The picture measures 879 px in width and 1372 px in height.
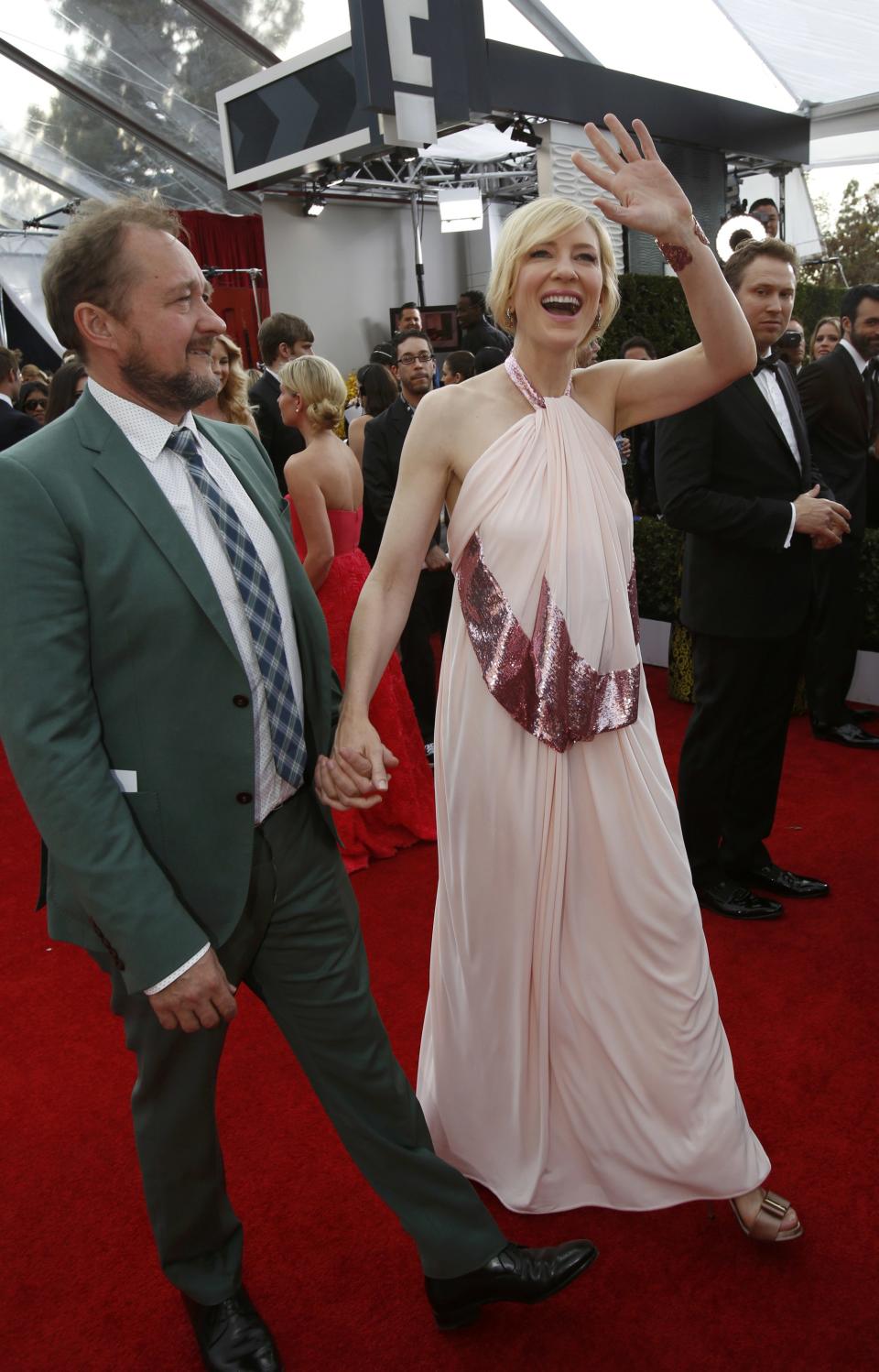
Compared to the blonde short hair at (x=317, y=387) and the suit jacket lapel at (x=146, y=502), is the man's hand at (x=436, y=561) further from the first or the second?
the suit jacket lapel at (x=146, y=502)

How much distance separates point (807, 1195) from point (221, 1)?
13.2 meters

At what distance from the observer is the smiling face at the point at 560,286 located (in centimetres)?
185

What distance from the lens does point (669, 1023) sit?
6.48 feet

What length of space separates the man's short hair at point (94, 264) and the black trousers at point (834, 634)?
150 inches

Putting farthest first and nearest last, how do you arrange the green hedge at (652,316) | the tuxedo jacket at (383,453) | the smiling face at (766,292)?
the green hedge at (652,316) < the tuxedo jacket at (383,453) < the smiling face at (766,292)

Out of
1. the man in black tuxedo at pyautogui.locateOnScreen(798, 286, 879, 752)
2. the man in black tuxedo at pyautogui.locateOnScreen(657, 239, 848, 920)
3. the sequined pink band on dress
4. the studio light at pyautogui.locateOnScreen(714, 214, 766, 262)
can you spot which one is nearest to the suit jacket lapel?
the sequined pink band on dress

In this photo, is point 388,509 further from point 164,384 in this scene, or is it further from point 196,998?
point 196,998

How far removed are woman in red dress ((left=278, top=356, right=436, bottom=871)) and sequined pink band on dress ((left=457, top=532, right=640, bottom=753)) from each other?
6.13 feet

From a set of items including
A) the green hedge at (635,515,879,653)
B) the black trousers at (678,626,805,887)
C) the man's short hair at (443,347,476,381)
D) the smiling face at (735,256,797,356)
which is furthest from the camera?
the man's short hair at (443,347,476,381)

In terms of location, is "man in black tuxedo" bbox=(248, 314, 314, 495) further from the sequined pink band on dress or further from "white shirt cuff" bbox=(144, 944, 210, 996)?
"white shirt cuff" bbox=(144, 944, 210, 996)

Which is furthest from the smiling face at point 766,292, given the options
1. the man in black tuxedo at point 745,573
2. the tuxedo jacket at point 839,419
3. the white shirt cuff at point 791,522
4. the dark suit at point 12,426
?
the dark suit at point 12,426

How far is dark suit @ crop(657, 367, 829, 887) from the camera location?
2.95 m

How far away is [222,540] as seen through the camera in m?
1.57

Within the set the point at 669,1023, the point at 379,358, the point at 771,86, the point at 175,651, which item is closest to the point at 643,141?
the point at 175,651
